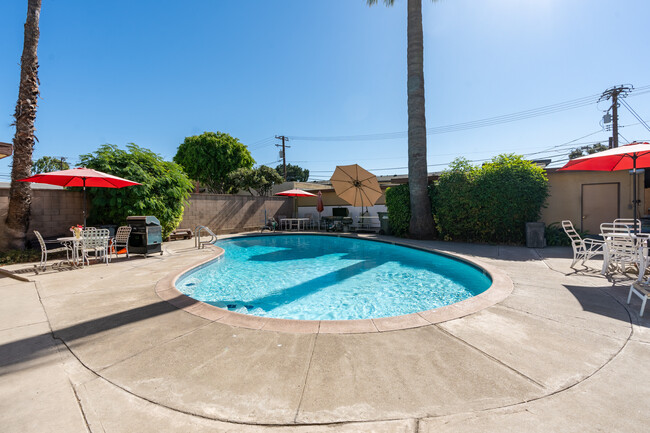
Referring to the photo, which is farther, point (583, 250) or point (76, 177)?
point (76, 177)

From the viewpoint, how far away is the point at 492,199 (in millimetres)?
9383

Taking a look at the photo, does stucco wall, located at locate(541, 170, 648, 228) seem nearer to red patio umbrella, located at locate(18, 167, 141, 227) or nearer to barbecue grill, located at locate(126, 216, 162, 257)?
barbecue grill, located at locate(126, 216, 162, 257)

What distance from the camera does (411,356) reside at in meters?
2.48

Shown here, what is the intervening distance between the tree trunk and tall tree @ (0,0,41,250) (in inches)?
477

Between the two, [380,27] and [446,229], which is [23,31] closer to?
[380,27]

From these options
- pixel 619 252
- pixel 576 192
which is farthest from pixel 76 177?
pixel 576 192

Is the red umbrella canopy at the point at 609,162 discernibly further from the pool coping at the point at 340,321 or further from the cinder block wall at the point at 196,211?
the cinder block wall at the point at 196,211

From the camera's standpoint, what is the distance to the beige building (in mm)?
9906

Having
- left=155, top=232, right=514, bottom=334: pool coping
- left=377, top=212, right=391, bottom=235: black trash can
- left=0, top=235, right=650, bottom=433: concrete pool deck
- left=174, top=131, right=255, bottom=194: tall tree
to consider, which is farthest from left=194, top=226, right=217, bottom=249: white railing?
left=174, top=131, right=255, bottom=194: tall tree

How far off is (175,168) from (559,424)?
12652mm

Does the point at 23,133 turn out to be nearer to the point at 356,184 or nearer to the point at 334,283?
the point at 334,283

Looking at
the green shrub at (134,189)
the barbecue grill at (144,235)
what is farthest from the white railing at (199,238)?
the barbecue grill at (144,235)

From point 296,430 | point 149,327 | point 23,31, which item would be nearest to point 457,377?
point 296,430

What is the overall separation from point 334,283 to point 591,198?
11073mm
